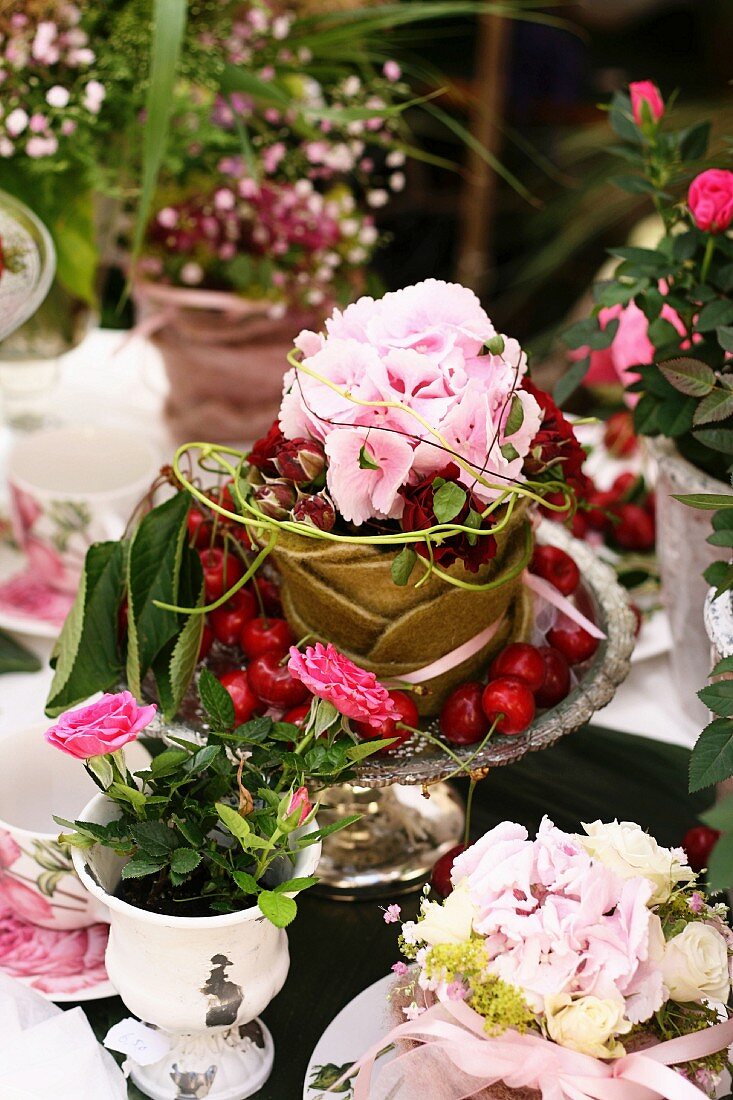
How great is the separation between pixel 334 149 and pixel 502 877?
871 millimetres

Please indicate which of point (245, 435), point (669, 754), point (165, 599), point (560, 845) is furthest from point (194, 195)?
point (560, 845)

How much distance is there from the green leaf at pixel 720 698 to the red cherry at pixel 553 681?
15 cm


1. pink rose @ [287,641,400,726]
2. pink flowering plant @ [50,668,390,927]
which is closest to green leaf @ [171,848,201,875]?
pink flowering plant @ [50,668,390,927]

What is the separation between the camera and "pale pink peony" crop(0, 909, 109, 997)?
0.71 metres

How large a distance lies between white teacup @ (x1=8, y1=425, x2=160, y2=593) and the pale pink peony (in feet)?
1.14

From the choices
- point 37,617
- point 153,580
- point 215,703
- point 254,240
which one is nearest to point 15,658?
point 37,617

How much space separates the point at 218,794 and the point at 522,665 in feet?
0.68

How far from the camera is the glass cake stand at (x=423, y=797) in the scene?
0.71 m

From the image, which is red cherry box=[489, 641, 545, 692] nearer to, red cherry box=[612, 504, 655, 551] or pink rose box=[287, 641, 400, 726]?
pink rose box=[287, 641, 400, 726]

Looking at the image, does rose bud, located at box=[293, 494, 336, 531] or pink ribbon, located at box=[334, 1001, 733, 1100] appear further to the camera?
rose bud, located at box=[293, 494, 336, 531]

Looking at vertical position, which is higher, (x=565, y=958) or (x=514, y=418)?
(x=514, y=418)

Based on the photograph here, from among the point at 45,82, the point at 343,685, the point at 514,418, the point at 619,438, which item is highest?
the point at 45,82

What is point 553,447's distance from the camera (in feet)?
2.44

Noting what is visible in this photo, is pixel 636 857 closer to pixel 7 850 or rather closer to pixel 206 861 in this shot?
pixel 206 861
